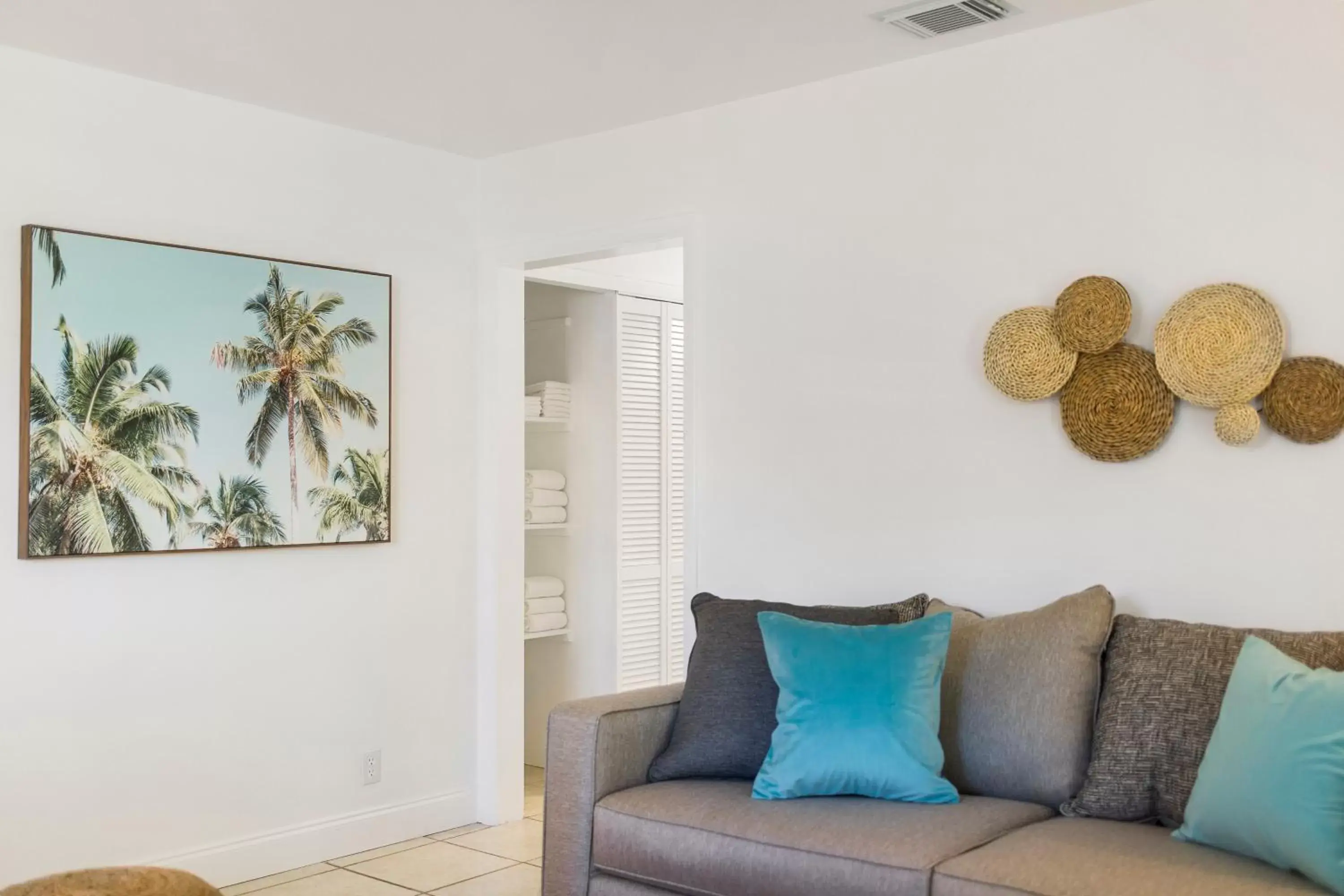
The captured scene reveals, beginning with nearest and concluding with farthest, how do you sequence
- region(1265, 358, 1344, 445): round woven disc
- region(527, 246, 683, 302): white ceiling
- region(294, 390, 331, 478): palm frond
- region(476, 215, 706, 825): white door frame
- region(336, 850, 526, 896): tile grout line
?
region(1265, 358, 1344, 445): round woven disc
region(336, 850, 526, 896): tile grout line
region(294, 390, 331, 478): palm frond
region(476, 215, 706, 825): white door frame
region(527, 246, 683, 302): white ceiling

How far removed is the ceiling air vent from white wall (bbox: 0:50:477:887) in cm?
199

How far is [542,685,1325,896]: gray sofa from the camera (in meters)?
2.28

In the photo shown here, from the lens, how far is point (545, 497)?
521cm

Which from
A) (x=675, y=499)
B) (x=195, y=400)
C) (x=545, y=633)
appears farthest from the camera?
(x=675, y=499)

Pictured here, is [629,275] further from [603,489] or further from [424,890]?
[424,890]

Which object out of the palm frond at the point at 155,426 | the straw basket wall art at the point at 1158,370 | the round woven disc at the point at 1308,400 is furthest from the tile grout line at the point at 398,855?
the round woven disc at the point at 1308,400

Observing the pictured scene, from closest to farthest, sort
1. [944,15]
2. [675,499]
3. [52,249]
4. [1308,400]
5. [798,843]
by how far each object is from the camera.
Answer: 1. [798,843]
2. [1308,400]
3. [944,15]
4. [52,249]
5. [675,499]

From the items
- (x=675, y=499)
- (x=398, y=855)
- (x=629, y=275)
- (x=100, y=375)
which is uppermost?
(x=629, y=275)

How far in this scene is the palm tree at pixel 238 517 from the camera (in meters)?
3.82

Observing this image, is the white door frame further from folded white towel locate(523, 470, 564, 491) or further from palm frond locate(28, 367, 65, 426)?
palm frond locate(28, 367, 65, 426)

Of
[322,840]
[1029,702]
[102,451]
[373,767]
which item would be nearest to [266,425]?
[102,451]

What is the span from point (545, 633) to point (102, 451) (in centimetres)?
209

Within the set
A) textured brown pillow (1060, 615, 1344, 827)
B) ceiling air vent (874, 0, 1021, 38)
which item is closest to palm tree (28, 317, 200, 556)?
ceiling air vent (874, 0, 1021, 38)

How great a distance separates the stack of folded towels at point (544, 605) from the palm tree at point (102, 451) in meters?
1.68
